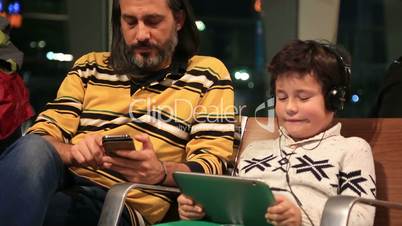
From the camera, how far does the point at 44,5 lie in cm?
484

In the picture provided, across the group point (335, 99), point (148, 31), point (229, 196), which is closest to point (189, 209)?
point (229, 196)

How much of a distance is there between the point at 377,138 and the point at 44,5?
336 cm

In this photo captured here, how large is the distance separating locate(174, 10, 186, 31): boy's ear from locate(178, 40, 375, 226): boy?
445 millimetres

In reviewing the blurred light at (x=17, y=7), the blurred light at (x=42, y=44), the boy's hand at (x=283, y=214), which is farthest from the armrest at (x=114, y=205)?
the blurred light at (x=42, y=44)

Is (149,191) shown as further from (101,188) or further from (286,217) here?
(286,217)

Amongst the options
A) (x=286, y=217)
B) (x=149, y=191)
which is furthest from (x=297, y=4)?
(x=286, y=217)

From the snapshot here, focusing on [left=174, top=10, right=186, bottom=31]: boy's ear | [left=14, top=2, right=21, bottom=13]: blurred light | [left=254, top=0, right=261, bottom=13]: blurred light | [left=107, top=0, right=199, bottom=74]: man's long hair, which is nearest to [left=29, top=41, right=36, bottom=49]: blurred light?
[left=14, top=2, right=21, bottom=13]: blurred light

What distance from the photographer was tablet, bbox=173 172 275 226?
1.63 m

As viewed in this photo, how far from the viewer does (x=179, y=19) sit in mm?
2266

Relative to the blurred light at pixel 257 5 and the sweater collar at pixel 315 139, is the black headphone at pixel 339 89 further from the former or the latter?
the blurred light at pixel 257 5

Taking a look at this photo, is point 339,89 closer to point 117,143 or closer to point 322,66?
point 322,66

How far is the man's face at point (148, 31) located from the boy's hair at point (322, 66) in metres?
0.41

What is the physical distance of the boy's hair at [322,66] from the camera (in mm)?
1854

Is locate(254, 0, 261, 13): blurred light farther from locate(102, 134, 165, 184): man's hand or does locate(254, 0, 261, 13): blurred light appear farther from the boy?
locate(102, 134, 165, 184): man's hand
